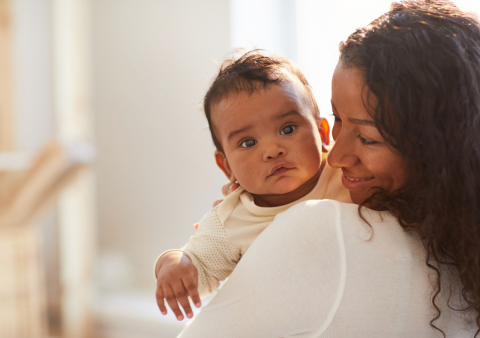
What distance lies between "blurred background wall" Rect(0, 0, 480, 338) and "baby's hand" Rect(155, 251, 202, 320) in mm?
1787

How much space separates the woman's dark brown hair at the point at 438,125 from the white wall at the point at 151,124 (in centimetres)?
188

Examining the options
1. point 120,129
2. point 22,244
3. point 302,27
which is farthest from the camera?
point 120,129

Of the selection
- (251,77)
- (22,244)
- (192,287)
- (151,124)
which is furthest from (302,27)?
(22,244)

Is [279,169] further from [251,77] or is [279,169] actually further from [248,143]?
[251,77]

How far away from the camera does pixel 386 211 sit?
72cm

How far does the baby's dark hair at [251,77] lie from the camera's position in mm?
967

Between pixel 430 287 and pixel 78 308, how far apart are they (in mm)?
2997

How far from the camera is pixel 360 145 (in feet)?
2.49

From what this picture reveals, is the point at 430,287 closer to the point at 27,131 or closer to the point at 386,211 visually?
the point at 386,211

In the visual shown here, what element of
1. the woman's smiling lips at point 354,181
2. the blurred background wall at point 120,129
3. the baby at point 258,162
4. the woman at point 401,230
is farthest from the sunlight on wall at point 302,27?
the woman at point 401,230

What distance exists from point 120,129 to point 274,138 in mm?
2552

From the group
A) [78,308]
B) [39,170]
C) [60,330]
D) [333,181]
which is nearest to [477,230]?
[333,181]

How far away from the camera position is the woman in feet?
2.15

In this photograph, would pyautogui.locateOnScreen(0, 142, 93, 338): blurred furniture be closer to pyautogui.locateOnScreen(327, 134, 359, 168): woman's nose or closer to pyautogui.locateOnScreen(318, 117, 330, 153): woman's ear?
pyautogui.locateOnScreen(318, 117, 330, 153): woman's ear
